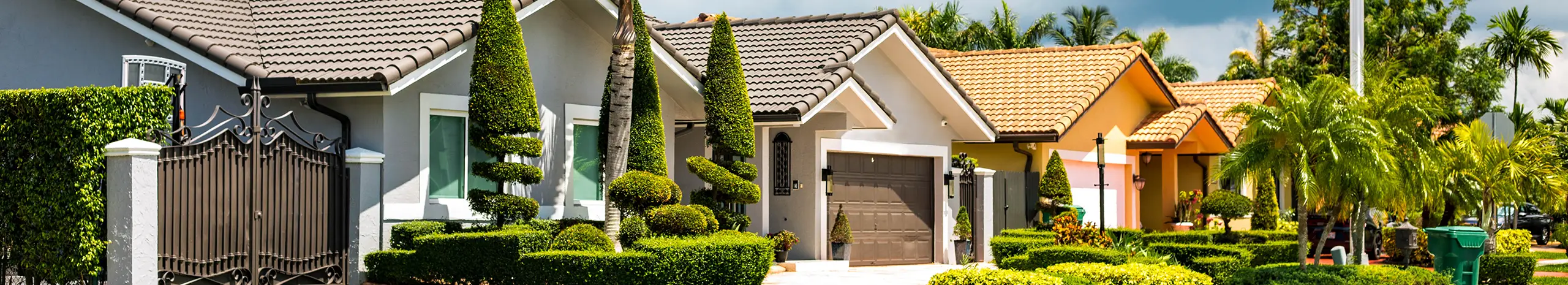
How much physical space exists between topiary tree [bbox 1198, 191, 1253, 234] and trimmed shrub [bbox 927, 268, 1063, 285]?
1290 cm

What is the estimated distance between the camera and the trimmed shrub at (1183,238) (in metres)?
Result: 20.4

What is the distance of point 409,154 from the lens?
15000 mm

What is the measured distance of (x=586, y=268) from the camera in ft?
43.4

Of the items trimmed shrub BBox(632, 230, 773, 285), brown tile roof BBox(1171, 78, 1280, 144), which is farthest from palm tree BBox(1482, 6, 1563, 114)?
trimmed shrub BBox(632, 230, 773, 285)

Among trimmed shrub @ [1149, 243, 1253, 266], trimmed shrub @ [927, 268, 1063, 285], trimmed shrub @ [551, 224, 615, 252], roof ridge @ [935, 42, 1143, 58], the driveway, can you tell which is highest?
roof ridge @ [935, 42, 1143, 58]

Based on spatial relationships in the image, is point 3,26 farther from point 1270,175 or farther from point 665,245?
point 1270,175

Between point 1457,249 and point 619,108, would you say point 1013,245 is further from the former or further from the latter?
point 619,108

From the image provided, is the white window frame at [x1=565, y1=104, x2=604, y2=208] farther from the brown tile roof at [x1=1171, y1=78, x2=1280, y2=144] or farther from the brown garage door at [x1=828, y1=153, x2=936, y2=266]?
the brown tile roof at [x1=1171, y1=78, x2=1280, y2=144]

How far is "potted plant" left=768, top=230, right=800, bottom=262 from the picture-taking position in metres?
18.5

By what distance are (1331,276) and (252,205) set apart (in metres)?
10.6

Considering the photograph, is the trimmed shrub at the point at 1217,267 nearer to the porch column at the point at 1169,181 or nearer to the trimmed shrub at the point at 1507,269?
the trimmed shrub at the point at 1507,269

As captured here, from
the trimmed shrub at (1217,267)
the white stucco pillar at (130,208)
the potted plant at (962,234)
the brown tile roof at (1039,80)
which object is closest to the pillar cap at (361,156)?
the white stucco pillar at (130,208)

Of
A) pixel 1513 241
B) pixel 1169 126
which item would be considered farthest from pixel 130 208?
pixel 1513 241

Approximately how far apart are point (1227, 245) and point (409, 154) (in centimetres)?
1017
